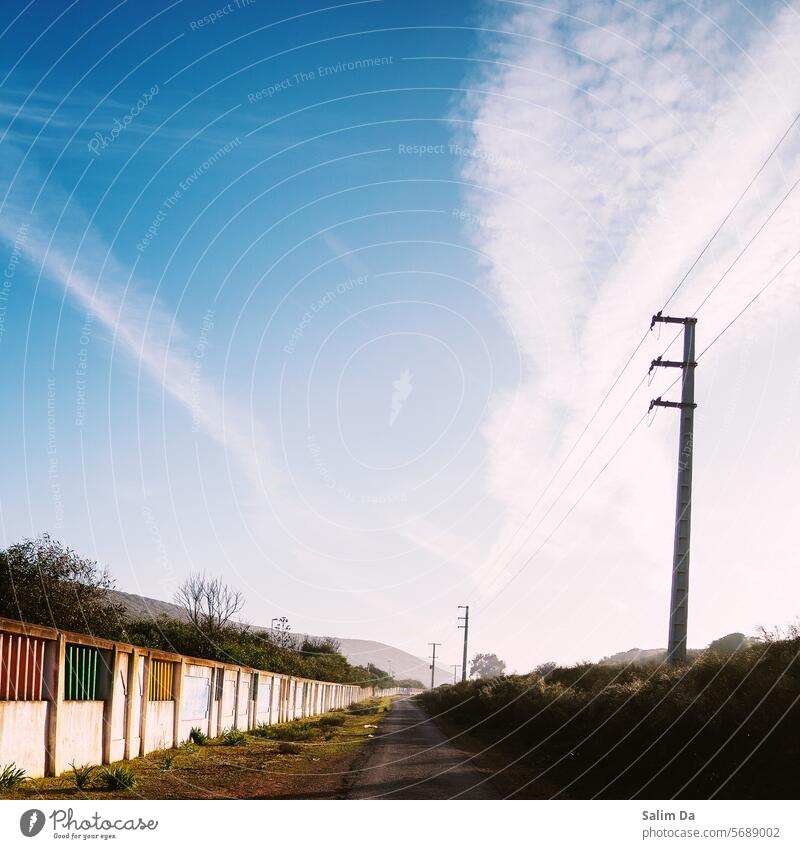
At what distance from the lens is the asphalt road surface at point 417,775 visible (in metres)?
13.9

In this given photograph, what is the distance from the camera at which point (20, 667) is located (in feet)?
46.2

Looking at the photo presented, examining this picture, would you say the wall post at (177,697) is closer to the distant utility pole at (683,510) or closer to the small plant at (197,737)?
the small plant at (197,737)

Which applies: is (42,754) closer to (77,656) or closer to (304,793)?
(77,656)

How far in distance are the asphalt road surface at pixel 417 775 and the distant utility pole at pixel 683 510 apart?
5.42 m

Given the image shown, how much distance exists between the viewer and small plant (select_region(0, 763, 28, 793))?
41.8 feet

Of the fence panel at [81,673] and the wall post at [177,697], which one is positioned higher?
the fence panel at [81,673]

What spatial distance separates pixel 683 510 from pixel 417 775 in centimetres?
874

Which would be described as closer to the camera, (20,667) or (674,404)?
(20,667)

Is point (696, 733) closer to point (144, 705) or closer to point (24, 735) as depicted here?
point (24, 735)

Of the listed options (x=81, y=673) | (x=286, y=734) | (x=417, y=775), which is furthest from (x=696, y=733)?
(x=286, y=734)

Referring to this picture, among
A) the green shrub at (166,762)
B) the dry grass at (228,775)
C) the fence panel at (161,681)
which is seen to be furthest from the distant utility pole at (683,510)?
the fence panel at (161,681)

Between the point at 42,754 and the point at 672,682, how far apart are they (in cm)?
1228
